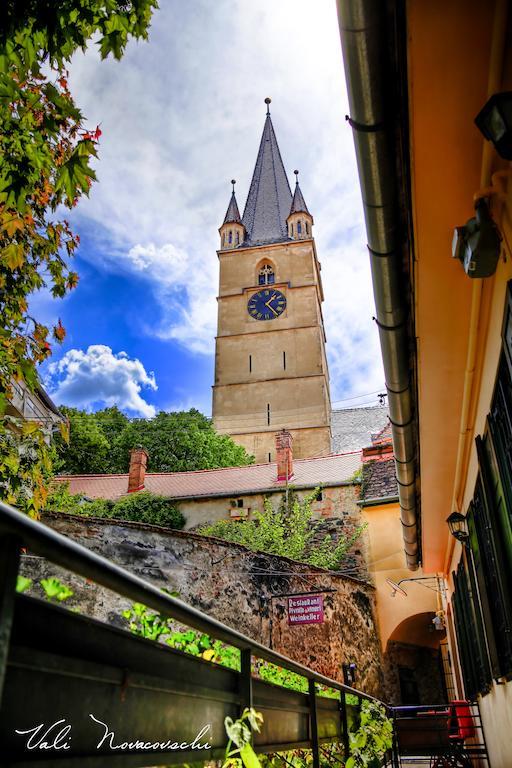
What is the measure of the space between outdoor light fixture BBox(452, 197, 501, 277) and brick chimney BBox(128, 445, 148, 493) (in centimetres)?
2128

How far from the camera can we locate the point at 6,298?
3.62 metres

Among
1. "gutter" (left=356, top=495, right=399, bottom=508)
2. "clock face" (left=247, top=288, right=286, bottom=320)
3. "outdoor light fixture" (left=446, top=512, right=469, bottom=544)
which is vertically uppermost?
"clock face" (left=247, top=288, right=286, bottom=320)

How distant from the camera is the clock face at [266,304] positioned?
41469mm

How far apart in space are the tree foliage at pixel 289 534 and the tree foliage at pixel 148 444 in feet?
34.4

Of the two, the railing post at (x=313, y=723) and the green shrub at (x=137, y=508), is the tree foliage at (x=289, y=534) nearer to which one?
the green shrub at (x=137, y=508)

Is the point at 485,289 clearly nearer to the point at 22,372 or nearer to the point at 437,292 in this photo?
the point at 437,292

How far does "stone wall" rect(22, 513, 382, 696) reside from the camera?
13.0 metres

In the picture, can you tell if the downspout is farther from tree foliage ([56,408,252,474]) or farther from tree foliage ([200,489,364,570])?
tree foliage ([56,408,252,474])

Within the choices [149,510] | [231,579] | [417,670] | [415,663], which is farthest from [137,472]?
[417,670]

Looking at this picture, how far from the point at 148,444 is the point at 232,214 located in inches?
952

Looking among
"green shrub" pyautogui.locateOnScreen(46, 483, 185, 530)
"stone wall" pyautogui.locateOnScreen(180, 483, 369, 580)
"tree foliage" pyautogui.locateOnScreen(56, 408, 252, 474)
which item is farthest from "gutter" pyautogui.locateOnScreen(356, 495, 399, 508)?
"tree foliage" pyautogui.locateOnScreen(56, 408, 252, 474)

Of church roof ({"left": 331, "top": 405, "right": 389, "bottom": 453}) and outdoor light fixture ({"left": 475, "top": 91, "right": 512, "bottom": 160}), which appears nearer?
outdoor light fixture ({"left": 475, "top": 91, "right": 512, "bottom": 160})

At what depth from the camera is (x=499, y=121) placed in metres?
2.11

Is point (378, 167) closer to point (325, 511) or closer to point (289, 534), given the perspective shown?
point (289, 534)
